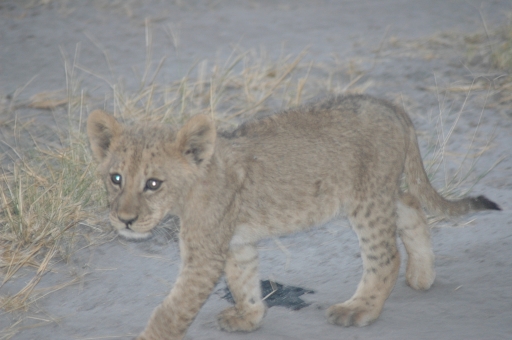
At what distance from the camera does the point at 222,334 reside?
4.18 metres

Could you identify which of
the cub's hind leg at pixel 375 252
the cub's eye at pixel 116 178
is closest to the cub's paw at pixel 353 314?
the cub's hind leg at pixel 375 252

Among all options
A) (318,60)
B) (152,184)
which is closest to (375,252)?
(152,184)

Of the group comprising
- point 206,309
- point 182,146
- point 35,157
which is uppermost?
point 182,146

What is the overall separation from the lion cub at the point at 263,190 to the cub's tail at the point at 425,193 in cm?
1

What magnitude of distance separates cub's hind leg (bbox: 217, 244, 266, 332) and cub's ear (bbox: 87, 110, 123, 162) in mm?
931

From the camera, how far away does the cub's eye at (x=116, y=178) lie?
3.83m

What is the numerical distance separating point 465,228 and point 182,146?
2361 millimetres

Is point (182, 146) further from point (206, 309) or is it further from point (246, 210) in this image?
Answer: point (206, 309)

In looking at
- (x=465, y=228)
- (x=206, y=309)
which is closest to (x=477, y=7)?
(x=465, y=228)

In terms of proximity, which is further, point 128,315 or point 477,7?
point 477,7

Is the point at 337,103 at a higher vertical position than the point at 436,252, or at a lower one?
higher

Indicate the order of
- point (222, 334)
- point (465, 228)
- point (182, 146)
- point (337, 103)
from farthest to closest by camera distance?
1. point (465, 228)
2. point (337, 103)
3. point (222, 334)
4. point (182, 146)

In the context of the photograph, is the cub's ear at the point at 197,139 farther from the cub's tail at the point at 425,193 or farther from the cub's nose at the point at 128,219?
the cub's tail at the point at 425,193

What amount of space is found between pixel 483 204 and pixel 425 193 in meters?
0.36
